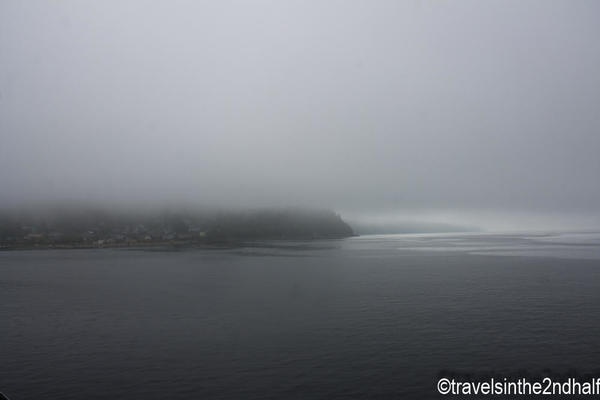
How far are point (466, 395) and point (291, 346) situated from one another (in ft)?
61.1

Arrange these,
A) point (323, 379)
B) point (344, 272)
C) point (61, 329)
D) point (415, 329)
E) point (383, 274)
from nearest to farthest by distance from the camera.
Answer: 1. point (323, 379)
2. point (415, 329)
3. point (61, 329)
4. point (383, 274)
5. point (344, 272)

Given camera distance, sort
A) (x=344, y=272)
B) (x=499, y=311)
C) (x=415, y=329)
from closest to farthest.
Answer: (x=415, y=329) < (x=499, y=311) < (x=344, y=272)

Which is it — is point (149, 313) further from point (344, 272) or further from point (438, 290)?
point (344, 272)

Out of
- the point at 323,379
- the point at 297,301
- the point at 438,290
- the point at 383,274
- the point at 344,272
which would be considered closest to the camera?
the point at 323,379

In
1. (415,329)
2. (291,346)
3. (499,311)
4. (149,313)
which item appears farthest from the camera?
(149,313)

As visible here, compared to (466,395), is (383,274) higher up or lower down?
higher up

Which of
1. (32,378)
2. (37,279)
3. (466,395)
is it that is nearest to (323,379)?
(466,395)

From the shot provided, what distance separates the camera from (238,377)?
1326 inches

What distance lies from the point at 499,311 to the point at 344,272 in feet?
196

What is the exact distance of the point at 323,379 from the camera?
33.0 metres

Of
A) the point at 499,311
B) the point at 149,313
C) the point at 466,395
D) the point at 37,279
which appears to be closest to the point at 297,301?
the point at 149,313

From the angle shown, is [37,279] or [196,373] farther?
[37,279]

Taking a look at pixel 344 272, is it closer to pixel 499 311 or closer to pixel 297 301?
pixel 297 301

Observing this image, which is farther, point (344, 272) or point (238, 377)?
point (344, 272)
